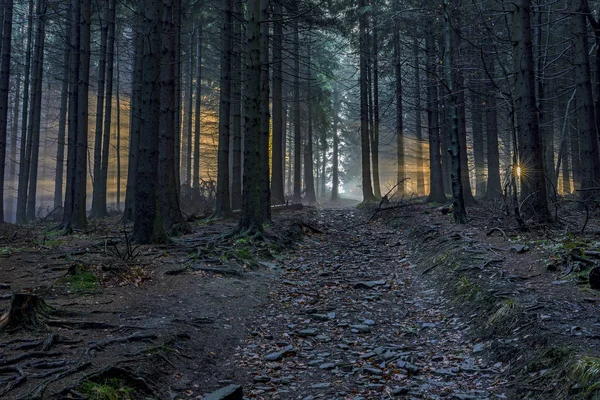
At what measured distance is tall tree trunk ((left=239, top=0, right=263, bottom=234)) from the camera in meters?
12.0

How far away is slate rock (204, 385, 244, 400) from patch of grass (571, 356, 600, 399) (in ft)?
9.70

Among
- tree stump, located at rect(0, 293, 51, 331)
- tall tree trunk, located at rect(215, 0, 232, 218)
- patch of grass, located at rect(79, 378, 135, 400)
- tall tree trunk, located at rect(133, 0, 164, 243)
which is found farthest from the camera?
tall tree trunk, located at rect(215, 0, 232, 218)

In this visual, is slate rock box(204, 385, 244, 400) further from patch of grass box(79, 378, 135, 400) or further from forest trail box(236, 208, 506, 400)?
patch of grass box(79, 378, 135, 400)

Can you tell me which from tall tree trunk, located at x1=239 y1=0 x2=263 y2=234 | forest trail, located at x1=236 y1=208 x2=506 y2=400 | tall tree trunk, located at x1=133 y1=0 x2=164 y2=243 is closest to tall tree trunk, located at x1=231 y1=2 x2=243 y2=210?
tall tree trunk, located at x1=239 y1=0 x2=263 y2=234

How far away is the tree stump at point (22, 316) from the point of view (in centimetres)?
500

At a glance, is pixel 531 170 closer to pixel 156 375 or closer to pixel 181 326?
pixel 181 326

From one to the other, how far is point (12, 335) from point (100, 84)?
1801 cm

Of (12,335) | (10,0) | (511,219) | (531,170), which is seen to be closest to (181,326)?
(12,335)

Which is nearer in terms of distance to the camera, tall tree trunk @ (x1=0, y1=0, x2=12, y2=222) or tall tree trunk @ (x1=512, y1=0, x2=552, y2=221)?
tall tree trunk @ (x1=512, y1=0, x2=552, y2=221)

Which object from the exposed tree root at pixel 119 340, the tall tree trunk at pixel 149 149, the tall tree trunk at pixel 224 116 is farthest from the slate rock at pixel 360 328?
the tall tree trunk at pixel 224 116

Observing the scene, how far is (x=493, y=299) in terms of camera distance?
20.8 feet

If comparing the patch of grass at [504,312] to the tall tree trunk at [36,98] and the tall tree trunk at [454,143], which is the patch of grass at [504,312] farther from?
the tall tree trunk at [36,98]

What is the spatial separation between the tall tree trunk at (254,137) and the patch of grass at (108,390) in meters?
7.81

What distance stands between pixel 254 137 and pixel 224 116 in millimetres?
Result: 4345
